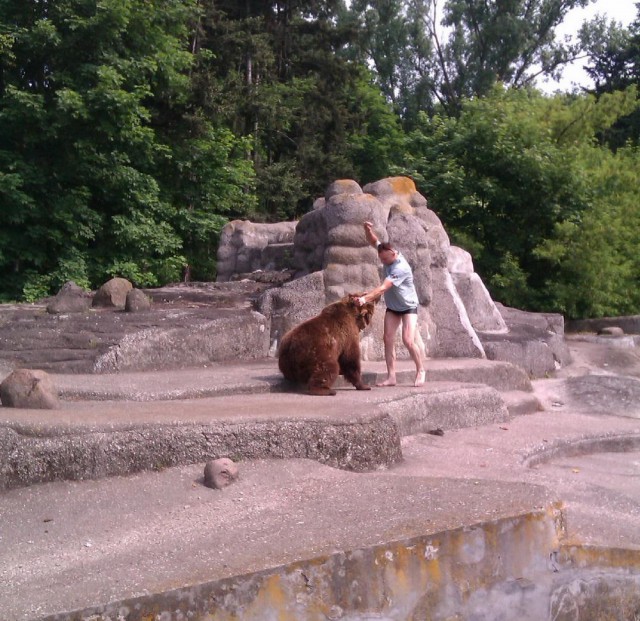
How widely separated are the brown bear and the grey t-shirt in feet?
1.80

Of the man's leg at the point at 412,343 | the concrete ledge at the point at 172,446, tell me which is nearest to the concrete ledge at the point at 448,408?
the man's leg at the point at 412,343

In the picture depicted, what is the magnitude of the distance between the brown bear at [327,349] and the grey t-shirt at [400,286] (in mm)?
549

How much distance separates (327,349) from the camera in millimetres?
6656

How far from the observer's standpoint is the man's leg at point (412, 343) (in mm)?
7406

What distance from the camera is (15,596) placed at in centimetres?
332

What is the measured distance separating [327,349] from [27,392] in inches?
95.0

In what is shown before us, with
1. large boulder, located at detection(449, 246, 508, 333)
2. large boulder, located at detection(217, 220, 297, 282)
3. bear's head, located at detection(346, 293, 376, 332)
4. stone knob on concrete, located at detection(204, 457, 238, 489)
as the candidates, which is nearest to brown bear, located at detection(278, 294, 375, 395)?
bear's head, located at detection(346, 293, 376, 332)

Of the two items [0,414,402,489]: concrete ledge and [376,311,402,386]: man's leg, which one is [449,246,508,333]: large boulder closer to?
[376,311,402,386]: man's leg

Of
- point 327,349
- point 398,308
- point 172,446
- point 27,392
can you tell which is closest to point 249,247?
point 398,308

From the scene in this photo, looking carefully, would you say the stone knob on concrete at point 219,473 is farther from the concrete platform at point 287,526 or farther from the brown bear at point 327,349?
the brown bear at point 327,349

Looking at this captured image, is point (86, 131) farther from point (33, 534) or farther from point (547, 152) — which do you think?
point (33, 534)

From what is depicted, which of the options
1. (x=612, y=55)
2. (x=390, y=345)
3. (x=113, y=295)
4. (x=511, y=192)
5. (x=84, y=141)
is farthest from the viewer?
(x=612, y=55)

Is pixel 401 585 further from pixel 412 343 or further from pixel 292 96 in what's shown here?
pixel 292 96

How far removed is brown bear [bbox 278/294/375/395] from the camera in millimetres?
6578
